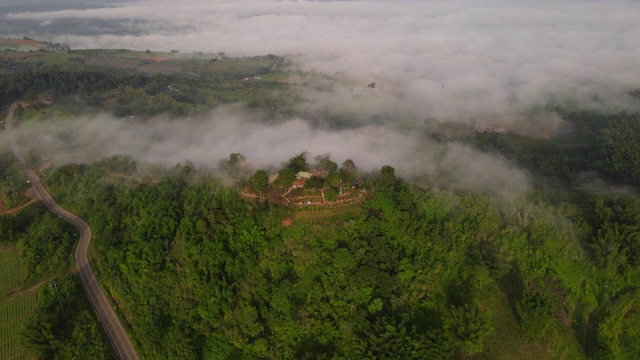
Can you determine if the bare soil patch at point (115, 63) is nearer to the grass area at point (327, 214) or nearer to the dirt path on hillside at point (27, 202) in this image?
the dirt path on hillside at point (27, 202)

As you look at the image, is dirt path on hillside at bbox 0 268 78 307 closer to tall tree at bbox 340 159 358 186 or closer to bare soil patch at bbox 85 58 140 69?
tall tree at bbox 340 159 358 186

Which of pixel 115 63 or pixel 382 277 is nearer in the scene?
pixel 382 277

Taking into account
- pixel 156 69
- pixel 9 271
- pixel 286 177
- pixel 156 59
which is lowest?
pixel 9 271

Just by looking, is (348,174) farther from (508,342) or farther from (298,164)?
(508,342)

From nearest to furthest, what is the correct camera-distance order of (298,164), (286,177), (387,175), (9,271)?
(286,177) → (387,175) → (9,271) → (298,164)

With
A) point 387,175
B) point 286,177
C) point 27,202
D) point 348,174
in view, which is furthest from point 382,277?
point 27,202

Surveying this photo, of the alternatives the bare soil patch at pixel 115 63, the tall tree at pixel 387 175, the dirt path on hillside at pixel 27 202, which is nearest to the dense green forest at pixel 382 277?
the tall tree at pixel 387 175

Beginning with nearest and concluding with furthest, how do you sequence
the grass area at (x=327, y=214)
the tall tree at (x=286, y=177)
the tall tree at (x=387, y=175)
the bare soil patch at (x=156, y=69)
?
the grass area at (x=327, y=214), the tall tree at (x=286, y=177), the tall tree at (x=387, y=175), the bare soil patch at (x=156, y=69)
